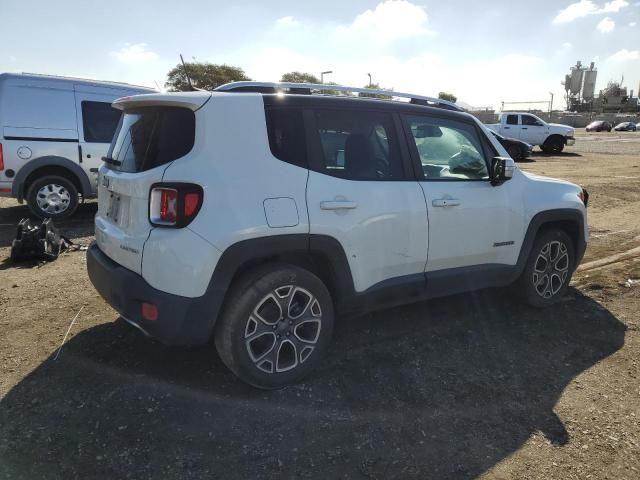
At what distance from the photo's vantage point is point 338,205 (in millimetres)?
3090

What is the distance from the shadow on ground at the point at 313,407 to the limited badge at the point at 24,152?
4.66m

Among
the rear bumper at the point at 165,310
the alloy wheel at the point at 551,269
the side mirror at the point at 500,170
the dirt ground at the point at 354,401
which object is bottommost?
the dirt ground at the point at 354,401

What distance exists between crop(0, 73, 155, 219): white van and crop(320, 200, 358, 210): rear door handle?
6.05m

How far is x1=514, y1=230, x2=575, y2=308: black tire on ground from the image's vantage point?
14.3ft

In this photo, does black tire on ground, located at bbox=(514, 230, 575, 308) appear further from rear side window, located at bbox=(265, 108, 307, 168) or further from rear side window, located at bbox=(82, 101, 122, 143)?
rear side window, located at bbox=(82, 101, 122, 143)

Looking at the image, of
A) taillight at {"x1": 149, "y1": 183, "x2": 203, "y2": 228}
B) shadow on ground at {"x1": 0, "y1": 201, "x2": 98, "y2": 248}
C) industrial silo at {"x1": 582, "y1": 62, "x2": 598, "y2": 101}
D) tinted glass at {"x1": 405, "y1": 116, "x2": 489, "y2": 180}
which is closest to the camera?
taillight at {"x1": 149, "y1": 183, "x2": 203, "y2": 228}

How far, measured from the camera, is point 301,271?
10.0 ft

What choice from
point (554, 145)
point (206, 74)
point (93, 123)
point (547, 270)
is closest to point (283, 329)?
point (547, 270)

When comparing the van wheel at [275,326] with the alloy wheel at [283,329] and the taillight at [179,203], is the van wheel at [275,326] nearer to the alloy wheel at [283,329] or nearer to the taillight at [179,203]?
the alloy wheel at [283,329]

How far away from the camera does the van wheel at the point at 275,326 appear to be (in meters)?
2.90

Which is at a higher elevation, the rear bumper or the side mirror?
the side mirror

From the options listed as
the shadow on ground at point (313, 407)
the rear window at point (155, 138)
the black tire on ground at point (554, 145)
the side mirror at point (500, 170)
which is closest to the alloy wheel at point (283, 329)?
the shadow on ground at point (313, 407)

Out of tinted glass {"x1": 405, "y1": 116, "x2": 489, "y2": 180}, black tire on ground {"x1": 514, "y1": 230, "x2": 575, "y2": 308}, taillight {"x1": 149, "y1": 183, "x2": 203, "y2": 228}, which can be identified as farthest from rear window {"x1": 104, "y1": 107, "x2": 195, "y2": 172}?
black tire on ground {"x1": 514, "y1": 230, "x2": 575, "y2": 308}

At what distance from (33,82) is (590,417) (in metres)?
8.07
